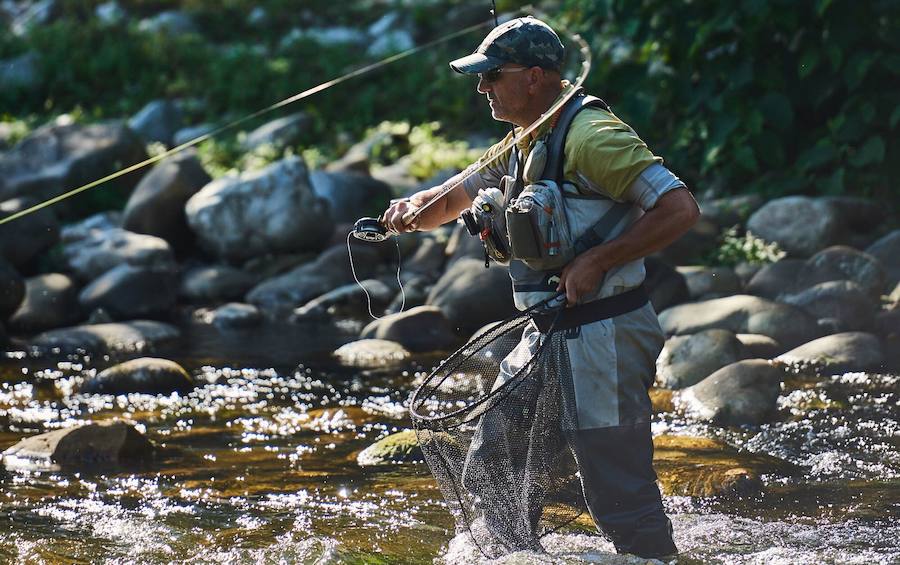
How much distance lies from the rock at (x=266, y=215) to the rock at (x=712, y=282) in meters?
3.93

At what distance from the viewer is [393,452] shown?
6.09 metres

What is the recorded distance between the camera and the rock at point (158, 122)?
53.4ft

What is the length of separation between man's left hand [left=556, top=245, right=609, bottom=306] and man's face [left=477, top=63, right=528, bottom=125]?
0.48 m

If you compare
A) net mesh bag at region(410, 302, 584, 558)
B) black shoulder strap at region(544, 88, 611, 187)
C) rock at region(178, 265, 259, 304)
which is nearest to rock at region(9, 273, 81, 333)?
rock at region(178, 265, 259, 304)

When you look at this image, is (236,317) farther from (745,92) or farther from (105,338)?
(745,92)

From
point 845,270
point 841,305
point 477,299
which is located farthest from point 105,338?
point 845,270

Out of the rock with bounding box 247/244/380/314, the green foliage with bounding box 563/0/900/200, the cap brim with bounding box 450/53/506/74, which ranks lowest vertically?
the rock with bounding box 247/244/380/314

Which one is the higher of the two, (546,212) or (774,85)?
(546,212)

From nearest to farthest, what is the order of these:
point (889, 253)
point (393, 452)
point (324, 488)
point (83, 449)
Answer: point (324, 488), point (393, 452), point (83, 449), point (889, 253)

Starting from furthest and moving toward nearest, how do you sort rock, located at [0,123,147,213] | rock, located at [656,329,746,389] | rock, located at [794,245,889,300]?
rock, located at [0,123,147,213], rock, located at [794,245,889,300], rock, located at [656,329,746,389]

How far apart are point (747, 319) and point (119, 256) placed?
5765 millimetres

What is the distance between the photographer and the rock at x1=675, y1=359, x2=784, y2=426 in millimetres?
6508

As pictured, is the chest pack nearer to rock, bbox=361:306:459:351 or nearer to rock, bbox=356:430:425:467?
rock, bbox=356:430:425:467

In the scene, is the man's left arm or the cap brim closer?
the man's left arm
